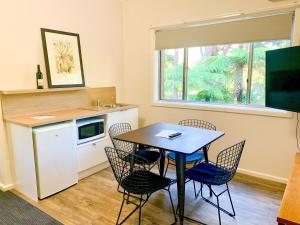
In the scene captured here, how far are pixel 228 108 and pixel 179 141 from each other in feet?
4.63

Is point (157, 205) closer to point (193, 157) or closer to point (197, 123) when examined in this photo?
point (193, 157)

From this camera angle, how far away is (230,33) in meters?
3.29

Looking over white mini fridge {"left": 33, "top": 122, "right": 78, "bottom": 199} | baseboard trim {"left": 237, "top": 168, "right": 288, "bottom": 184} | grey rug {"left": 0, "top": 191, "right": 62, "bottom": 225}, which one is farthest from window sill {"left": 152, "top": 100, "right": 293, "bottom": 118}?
grey rug {"left": 0, "top": 191, "right": 62, "bottom": 225}

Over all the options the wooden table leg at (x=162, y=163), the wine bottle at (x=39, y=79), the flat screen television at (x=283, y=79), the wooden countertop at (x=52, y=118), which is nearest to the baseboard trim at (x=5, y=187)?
the wooden countertop at (x=52, y=118)

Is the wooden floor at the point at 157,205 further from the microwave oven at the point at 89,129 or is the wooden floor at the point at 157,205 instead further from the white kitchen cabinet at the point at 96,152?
the microwave oven at the point at 89,129

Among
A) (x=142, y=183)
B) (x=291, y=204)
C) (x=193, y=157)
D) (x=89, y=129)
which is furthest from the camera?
(x=89, y=129)

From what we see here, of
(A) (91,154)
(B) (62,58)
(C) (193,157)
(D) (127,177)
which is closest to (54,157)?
(A) (91,154)

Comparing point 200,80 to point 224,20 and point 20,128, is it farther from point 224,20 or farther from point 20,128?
point 20,128

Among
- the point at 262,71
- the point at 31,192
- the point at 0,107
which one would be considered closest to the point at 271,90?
the point at 262,71

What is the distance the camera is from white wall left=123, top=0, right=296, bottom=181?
310cm

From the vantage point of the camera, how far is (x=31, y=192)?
8.92 feet

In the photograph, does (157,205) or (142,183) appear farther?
(157,205)

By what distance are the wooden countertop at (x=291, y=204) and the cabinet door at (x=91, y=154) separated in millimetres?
2435

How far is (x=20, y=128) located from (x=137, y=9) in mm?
2804
